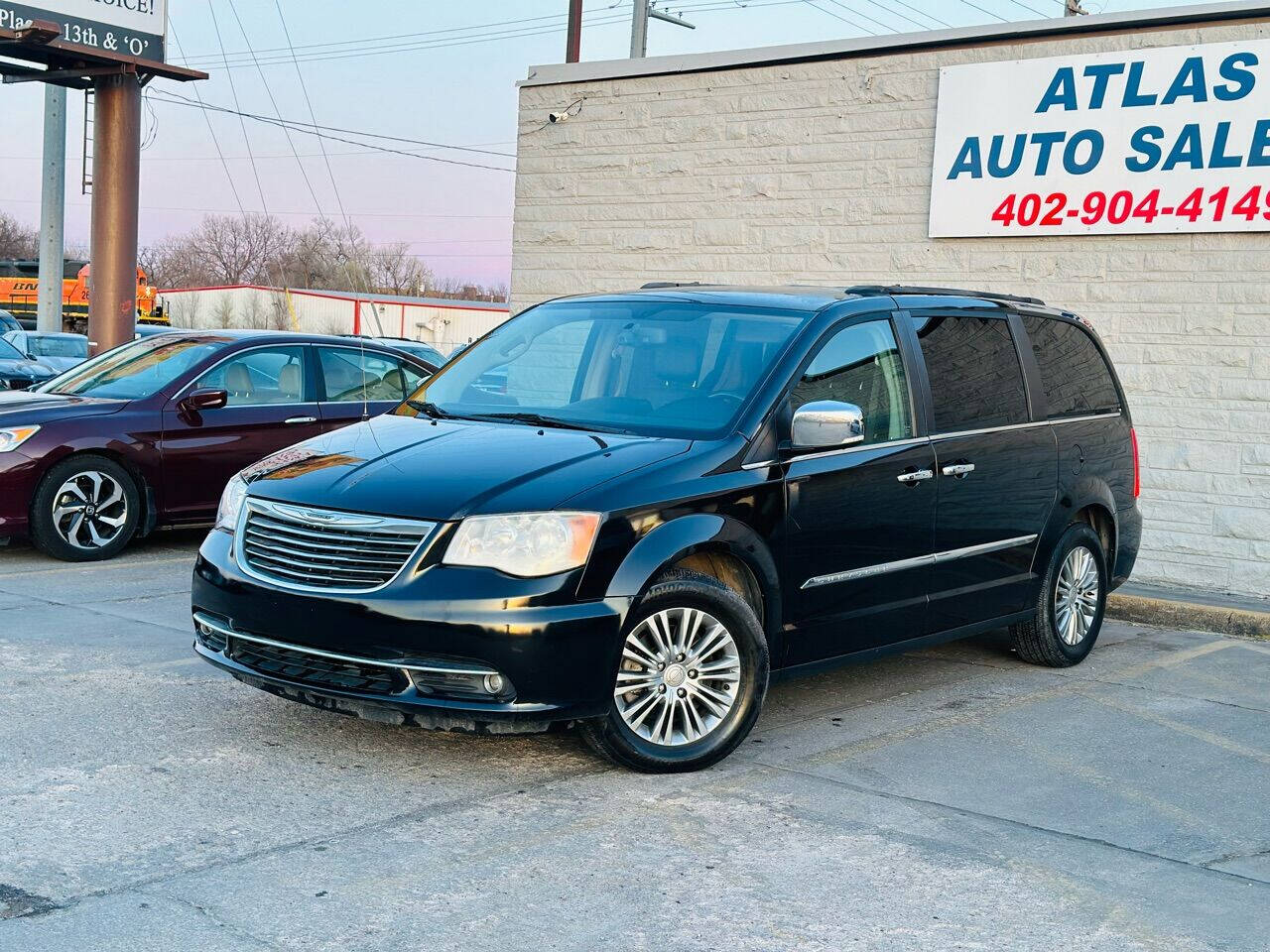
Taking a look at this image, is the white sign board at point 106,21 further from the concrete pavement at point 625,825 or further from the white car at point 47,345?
the concrete pavement at point 625,825

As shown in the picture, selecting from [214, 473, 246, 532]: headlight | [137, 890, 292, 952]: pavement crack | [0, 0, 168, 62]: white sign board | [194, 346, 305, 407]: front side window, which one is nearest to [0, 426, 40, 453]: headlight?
[194, 346, 305, 407]: front side window

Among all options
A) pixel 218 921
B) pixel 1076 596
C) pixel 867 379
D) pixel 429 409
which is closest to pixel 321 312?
pixel 1076 596

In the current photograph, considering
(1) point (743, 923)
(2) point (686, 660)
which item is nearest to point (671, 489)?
(2) point (686, 660)

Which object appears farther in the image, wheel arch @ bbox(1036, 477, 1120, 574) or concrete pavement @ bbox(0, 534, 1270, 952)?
wheel arch @ bbox(1036, 477, 1120, 574)

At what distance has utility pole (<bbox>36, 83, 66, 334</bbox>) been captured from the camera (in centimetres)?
2322

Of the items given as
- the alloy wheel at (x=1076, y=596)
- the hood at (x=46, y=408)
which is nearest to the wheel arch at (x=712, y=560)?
the alloy wheel at (x=1076, y=596)

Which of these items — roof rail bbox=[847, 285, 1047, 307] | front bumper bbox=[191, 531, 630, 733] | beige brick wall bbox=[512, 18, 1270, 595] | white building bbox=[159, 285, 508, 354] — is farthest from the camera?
white building bbox=[159, 285, 508, 354]

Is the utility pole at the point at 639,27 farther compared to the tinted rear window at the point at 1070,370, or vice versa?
the utility pole at the point at 639,27

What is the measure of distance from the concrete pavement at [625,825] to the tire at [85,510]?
301cm

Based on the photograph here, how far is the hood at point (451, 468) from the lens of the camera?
507 cm

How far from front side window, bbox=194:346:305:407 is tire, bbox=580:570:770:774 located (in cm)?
624

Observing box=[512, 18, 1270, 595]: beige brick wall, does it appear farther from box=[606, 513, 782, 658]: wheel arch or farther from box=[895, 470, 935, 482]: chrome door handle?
box=[606, 513, 782, 658]: wheel arch

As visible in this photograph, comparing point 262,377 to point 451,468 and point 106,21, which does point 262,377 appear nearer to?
point 451,468

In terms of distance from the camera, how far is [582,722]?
17.0ft
